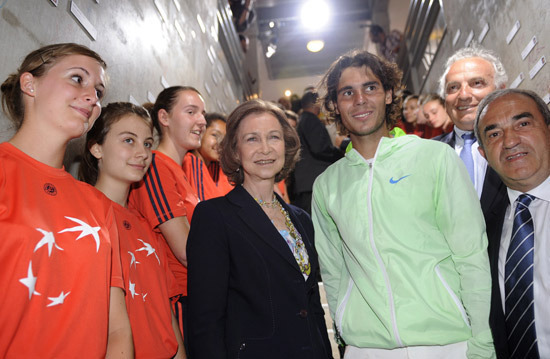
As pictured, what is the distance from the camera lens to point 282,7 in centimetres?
1134

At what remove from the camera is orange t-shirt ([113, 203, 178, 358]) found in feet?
5.09

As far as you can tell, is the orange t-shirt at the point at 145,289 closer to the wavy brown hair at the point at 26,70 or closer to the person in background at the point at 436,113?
the wavy brown hair at the point at 26,70

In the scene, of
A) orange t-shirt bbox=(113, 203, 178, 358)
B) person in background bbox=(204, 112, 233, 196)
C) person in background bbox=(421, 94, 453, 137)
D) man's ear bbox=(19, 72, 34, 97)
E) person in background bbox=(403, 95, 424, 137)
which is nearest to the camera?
man's ear bbox=(19, 72, 34, 97)

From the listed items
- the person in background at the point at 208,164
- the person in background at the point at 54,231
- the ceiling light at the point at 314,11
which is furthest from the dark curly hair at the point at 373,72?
the ceiling light at the point at 314,11

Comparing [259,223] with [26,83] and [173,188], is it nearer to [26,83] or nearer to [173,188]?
[173,188]

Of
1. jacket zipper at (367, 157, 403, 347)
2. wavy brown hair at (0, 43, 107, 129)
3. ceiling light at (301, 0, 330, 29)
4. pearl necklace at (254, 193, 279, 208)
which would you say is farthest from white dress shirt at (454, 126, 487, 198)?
ceiling light at (301, 0, 330, 29)

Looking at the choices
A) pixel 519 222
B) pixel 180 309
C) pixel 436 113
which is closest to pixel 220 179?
pixel 180 309

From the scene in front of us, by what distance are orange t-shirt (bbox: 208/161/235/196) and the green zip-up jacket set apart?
144 cm

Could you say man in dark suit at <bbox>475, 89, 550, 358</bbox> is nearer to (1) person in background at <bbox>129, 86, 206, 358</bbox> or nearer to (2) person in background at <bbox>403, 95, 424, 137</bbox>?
(1) person in background at <bbox>129, 86, 206, 358</bbox>

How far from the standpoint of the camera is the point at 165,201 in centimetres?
203

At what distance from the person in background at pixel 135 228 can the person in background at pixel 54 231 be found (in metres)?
0.18

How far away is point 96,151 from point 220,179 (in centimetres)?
140

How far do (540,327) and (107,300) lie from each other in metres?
1.50

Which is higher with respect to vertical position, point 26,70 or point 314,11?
point 314,11
